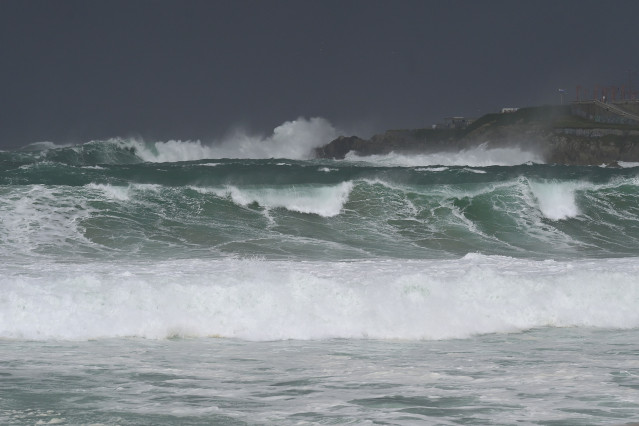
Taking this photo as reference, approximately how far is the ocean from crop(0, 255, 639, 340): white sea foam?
0.03m

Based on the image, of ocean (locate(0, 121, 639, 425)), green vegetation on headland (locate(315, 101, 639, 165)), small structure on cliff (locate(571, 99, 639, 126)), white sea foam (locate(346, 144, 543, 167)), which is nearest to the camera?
ocean (locate(0, 121, 639, 425))

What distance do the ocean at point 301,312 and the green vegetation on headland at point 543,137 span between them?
53403 millimetres

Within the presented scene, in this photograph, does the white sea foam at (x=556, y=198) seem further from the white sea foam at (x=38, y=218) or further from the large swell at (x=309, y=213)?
the white sea foam at (x=38, y=218)

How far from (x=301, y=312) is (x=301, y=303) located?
0.26 meters

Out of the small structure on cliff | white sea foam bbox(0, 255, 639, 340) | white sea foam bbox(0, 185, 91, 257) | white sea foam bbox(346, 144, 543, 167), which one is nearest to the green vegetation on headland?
the small structure on cliff

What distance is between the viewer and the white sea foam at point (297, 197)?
22.5 m

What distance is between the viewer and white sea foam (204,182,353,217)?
22516mm

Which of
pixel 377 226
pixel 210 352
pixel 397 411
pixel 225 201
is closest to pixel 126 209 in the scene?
pixel 225 201

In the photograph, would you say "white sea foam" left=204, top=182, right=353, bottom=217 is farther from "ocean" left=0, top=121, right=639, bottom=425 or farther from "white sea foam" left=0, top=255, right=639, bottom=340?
"white sea foam" left=0, top=255, right=639, bottom=340

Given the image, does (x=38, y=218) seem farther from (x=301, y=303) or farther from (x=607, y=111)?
(x=607, y=111)

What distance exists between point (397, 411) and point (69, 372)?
3.26 meters

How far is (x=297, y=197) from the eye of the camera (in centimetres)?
2309

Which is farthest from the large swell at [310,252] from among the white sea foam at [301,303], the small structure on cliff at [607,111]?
the small structure on cliff at [607,111]

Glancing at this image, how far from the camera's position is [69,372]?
774 cm
